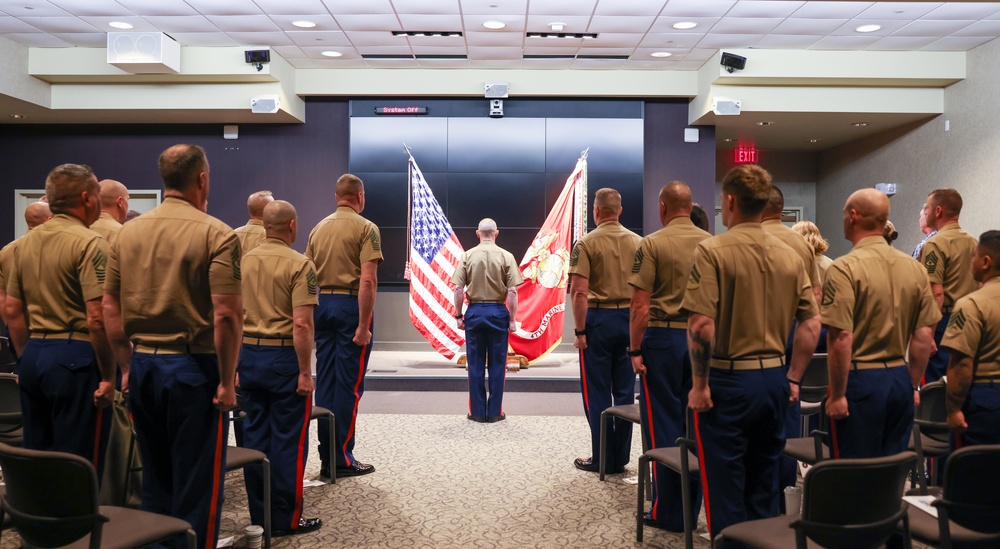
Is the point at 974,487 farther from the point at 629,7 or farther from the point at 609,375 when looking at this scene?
the point at 629,7

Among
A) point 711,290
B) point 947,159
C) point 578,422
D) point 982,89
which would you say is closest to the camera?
point 711,290

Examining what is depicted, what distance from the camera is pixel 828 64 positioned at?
8.93m

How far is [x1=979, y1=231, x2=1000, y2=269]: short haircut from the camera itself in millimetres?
3023

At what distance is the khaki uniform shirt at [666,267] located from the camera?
3.67m

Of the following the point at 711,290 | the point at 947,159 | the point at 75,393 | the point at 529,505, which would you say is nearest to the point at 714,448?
the point at 711,290

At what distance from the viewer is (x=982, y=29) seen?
792 centimetres

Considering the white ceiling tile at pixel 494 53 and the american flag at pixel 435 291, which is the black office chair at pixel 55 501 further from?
the white ceiling tile at pixel 494 53

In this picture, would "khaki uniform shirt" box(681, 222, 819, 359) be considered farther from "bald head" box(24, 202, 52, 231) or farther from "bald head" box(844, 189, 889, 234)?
"bald head" box(24, 202, 52, 231)

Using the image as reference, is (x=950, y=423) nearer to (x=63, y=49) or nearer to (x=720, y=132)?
(x=720, y=132)

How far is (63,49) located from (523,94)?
5.55 m

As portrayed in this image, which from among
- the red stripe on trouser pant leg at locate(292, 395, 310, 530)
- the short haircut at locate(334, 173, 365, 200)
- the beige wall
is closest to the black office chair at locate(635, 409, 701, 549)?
the red stripe on trouser pant leg at locate(292, 395, 310, 530)

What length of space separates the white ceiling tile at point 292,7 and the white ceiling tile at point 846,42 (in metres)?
5.48

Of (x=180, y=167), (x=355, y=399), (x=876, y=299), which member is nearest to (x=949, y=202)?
(x=876, y=299)

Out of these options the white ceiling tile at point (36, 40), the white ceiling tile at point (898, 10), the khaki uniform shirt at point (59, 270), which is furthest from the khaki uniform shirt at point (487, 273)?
the white ceiling tile at point (36, 40)
